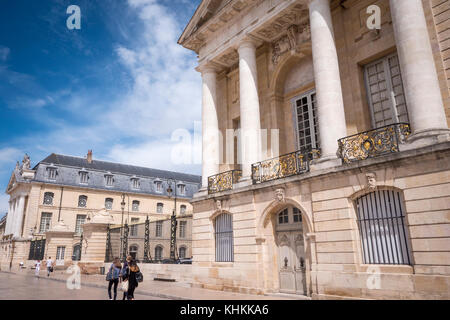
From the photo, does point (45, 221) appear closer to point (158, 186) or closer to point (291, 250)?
point (158, 186)

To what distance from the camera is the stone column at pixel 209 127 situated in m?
15.5

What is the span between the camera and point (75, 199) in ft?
147

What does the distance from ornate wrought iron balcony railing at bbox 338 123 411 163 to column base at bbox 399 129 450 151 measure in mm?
406

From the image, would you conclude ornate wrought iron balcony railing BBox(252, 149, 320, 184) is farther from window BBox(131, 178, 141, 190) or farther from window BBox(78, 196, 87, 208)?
window BBox(131, 178, 141, 190)

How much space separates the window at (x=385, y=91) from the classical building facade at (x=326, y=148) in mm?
36

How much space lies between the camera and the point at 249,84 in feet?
46.2

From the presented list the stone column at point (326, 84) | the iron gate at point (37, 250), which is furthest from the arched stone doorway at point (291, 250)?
the iron gate at point (37, 250)

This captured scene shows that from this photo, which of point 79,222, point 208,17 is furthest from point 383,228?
point 79,222

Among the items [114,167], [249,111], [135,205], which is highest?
[114,167]

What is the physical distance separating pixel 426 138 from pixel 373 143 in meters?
1.48

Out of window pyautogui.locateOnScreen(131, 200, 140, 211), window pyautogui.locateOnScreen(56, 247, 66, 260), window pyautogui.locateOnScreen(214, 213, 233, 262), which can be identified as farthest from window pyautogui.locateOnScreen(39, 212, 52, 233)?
window pyautogui.locateOnScreen(214, 213, 233, 262)

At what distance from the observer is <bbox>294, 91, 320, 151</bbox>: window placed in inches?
519

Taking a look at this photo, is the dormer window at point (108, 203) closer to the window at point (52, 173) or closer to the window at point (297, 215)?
the window at point (52, 173)
